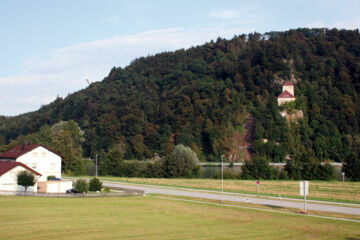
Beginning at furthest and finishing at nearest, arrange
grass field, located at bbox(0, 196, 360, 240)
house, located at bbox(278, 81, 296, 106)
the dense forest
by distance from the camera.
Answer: house, located at bbox(278, 81, 296, 106) < the dense forest < grass field, located at bbox(0, 196, 360, 240)

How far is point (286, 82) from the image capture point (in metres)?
172

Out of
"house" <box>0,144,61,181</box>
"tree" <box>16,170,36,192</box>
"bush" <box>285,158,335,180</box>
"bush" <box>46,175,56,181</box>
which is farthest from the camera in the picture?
"bush" <box>285,158,335,180</box>

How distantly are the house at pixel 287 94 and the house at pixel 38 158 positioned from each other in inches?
4629

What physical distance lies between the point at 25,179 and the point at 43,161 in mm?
18156

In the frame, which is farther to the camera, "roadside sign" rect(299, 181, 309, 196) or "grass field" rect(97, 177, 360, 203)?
"grass field" rect(97, 177, 360, 203)

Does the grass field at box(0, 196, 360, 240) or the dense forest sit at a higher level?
the dense forest

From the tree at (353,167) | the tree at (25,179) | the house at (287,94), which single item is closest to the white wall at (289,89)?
the house at (287,94)

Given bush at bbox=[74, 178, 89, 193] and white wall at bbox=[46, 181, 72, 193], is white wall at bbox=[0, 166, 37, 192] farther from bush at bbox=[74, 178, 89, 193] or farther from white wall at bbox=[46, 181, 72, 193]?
bush at bbox=[74, 178, 89, 193]

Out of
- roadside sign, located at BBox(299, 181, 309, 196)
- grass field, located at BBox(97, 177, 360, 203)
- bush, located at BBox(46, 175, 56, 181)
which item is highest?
roadside sign, located at BBox(299, 181, 309, 196)

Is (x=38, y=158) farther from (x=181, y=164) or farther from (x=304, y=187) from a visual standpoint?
(x=304, y=187)

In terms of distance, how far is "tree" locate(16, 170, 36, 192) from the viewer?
157ft

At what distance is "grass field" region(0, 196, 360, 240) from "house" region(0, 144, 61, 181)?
30.6 m

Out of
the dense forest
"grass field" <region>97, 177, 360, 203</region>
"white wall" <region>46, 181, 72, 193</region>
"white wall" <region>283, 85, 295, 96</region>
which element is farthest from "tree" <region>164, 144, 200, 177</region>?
"white wall" <region>283, 85, 295, 96</region>

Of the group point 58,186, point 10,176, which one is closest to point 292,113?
point 58,186
